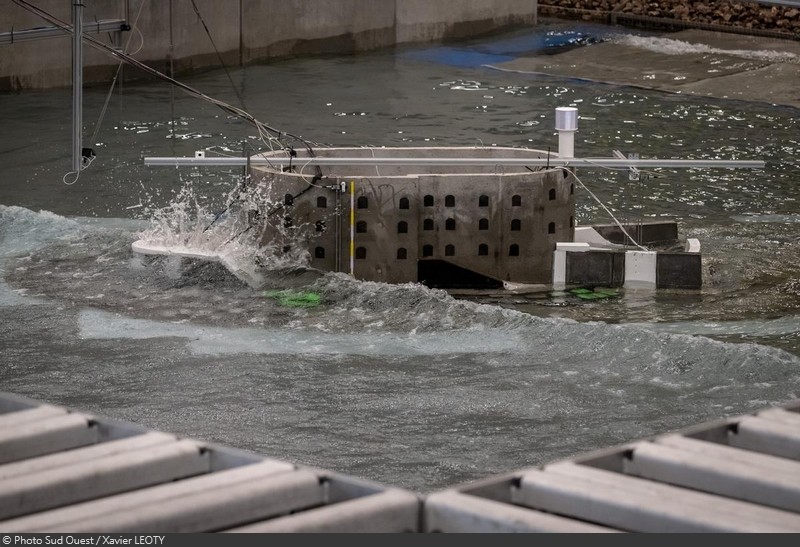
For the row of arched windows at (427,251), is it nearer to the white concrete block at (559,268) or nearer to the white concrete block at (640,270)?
the white concrete block at (559,268)

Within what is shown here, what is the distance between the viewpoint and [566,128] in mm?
17172

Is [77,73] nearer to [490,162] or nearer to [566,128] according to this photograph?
[490,162]

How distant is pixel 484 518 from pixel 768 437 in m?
1.61

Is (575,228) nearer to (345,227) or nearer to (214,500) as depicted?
(345,227)

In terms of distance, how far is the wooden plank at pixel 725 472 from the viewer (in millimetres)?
5527

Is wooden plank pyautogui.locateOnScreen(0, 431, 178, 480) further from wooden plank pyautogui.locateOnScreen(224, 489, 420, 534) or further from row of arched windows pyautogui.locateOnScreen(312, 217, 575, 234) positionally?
row of arched windows pyautogui.locateOnScreen(312, 217, 575, 234)

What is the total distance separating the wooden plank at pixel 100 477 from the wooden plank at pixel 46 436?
0.35 metres

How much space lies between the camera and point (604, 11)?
4109cm

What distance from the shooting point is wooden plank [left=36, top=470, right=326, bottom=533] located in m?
5.14

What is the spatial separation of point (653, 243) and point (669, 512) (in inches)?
538

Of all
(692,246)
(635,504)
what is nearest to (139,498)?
(635,504)

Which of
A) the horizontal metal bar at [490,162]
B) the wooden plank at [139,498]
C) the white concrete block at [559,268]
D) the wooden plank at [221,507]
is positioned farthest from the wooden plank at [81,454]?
the white concrete block at [559,268]

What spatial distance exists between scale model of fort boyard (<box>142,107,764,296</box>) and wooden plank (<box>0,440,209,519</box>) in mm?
10454

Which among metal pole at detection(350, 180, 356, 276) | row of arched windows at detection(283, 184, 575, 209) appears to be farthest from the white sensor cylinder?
metal pole at detection(350, 180, 356, 276)
